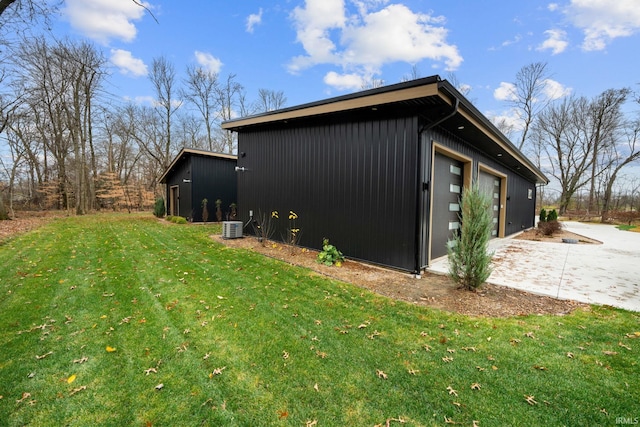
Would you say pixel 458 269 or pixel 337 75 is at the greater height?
pixel 337 75

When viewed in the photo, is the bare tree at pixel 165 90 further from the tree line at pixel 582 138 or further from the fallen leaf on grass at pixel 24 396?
the tree line at pixel 582 138

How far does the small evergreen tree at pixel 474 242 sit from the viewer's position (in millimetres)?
3572

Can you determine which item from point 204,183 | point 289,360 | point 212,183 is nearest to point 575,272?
point 289,360

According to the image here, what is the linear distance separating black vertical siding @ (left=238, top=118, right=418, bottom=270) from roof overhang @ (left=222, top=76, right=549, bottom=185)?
300 millimetres

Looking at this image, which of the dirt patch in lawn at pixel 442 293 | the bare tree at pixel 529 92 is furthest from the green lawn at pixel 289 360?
the bare tree at pixel 529 92

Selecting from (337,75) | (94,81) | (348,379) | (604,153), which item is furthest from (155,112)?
(604,153)

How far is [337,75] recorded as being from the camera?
49.7 feet

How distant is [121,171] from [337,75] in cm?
2053

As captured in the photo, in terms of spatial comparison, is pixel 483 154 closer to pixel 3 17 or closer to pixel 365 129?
pixel 365 129

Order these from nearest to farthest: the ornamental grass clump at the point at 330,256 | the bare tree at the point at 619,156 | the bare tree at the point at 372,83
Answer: the ornamental grass clump at the point at 330,256
the bare tree at the point at 372,83
the bare tree at the point at 619,156

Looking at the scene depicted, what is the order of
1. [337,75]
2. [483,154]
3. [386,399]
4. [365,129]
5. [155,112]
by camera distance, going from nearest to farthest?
[386,399], [365,129], [483,154], [337,75], [155,112]

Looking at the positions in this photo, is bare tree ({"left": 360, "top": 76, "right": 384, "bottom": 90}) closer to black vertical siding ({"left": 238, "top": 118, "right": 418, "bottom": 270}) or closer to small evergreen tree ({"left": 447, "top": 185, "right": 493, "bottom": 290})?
black vertical siding ({"left": 238, "top": 118, "right": 418, "bottom": 270})

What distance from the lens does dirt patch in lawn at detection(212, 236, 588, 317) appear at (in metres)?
3.22

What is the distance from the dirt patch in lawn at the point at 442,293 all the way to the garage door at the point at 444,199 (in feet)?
4.48
